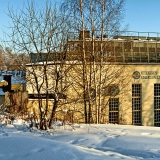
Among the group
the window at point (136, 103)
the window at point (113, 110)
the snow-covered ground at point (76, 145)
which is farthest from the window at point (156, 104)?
the snow-covered ground at point (76, 145)

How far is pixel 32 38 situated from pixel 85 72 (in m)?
5.97

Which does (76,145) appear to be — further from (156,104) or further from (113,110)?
(156,104)

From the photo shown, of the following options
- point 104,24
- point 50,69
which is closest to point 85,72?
point 104,24

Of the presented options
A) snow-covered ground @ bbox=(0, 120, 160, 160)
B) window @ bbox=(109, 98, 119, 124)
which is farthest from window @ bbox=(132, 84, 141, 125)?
snow-covered ground @ bbox=(0, 120, 160, 160)

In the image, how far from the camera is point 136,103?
23859 mm

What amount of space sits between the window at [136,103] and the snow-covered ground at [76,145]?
15.5 metres

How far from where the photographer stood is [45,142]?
513cm

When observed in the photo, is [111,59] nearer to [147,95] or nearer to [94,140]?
[147,95]

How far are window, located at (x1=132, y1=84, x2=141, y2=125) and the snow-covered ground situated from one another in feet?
50.7

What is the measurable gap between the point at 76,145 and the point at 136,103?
18.9m

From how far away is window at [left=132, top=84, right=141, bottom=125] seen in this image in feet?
77.8

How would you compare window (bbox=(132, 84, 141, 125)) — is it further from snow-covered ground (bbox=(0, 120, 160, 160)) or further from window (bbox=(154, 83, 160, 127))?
snow-covered ground (bbox=(0, 120, 160, 160))

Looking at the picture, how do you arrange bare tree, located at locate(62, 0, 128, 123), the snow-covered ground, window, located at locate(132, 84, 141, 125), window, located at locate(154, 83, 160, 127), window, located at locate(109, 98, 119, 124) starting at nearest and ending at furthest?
the snow-covered ground < bare tree, located at locate(62, 0, 128, 123) < window, located at locate(109, 98, 119, 124) < window, located at locate(132, 84, 141, 125) < window, located at locate(154, 83, 160, 127)

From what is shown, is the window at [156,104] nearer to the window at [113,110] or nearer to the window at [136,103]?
the window at [136,103]
